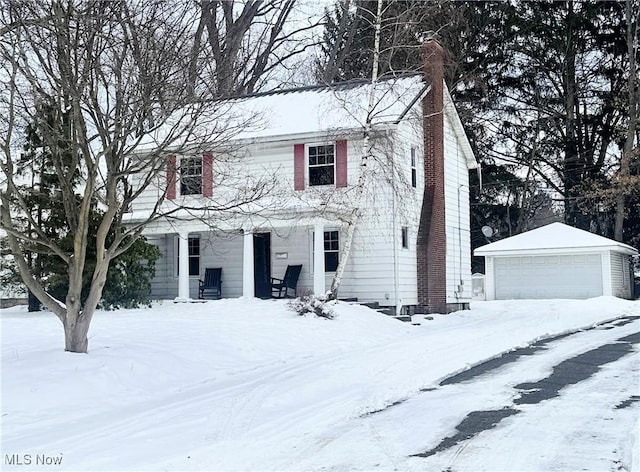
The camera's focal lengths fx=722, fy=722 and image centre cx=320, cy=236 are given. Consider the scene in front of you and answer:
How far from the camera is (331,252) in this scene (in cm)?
2044

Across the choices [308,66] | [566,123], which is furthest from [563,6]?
[308,66]

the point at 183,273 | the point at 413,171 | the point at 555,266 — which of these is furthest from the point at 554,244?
the point at 183,273

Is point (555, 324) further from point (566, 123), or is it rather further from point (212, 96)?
point (566, 123)

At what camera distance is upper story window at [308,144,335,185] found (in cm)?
2014

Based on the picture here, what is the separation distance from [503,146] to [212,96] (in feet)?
101

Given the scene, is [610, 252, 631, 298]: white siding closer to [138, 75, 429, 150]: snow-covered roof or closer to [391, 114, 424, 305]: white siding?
[391, 114, 424, 305]: white siding

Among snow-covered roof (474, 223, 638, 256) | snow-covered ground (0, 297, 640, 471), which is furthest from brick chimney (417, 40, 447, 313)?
snow-covered roof (474, 223, 638, 256)

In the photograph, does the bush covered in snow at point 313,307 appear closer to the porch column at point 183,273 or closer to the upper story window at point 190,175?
the upper story window at point 190,175

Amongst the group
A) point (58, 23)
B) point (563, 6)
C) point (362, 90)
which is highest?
point (563, 6)

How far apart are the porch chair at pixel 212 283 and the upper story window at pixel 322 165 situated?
399cm

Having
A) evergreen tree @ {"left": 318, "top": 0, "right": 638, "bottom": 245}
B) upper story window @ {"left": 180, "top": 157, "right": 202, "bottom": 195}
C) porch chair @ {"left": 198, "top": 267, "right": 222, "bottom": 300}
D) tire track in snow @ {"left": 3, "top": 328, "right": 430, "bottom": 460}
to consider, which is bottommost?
tire track in snow @ {"left": 3, "top": 328, "right": 430, "bottom": 460}

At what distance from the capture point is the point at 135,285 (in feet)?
62.3

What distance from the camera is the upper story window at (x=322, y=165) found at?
2014cm

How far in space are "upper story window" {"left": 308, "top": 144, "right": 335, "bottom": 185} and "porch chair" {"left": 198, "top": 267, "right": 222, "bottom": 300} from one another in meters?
3.99
